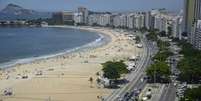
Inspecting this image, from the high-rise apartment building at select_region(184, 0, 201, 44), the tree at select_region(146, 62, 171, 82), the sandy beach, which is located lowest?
the sandy beach

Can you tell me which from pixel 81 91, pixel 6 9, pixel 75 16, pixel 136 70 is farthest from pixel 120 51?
pixel 6 9

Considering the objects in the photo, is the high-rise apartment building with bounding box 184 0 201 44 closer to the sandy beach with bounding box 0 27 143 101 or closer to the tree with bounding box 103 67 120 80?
the sandy beach with bounding box 0 27 143 101

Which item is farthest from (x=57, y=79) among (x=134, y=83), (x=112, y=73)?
(x=134, y=83)

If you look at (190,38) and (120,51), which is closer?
(120,51)

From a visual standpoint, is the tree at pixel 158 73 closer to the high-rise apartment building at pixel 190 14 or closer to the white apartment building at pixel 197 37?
the white apartment building at pixel 197 37

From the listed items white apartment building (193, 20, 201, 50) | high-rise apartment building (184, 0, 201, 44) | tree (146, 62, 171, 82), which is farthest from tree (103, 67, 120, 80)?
high-rise apartment building (184, 0, 201, 44)

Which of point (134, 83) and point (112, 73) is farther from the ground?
point (112, 73)

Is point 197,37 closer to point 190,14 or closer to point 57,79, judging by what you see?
point 190,14

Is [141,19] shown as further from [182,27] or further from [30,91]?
[30,91]
